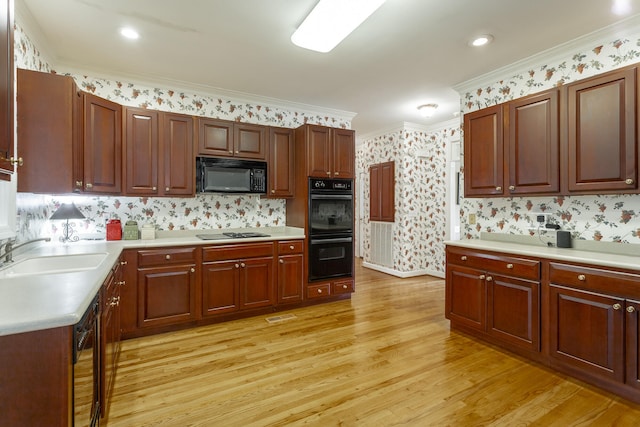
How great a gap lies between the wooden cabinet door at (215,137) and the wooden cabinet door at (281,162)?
20.3 inches

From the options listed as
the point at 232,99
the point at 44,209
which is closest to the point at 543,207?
the point at 232,99

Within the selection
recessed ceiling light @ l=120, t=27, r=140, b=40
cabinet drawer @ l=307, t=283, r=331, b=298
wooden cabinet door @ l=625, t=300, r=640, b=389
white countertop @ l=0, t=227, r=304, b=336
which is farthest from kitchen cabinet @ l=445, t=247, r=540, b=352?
recessed ceiling light @ l=120, t=27, r=140, b=40

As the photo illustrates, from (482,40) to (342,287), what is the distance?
9.95 ft

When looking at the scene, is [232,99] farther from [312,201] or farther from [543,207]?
[543,207]

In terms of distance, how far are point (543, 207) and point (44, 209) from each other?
4.66 metres

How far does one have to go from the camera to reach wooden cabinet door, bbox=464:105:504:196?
9.78 feet

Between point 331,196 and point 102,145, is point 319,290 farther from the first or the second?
point 102,145

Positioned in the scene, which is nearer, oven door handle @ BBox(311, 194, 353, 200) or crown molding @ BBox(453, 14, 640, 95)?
crown molding @ BBox(453, 14, 640, 95)

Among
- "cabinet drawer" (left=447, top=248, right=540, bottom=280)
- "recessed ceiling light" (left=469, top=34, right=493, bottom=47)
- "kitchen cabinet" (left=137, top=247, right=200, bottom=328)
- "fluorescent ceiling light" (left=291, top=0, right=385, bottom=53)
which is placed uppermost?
"recessed ceiling light" (left=469, top=34, right=493, bottom=47)

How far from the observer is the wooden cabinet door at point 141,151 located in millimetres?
3158

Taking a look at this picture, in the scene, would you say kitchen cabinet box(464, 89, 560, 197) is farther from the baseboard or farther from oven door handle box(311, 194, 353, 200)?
the baseboard

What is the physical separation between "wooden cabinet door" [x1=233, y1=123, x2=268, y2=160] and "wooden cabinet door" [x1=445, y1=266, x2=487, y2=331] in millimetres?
2495

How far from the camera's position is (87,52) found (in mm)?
2912

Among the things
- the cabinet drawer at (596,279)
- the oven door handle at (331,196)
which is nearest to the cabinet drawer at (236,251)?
the oven door handle at (331,196)
